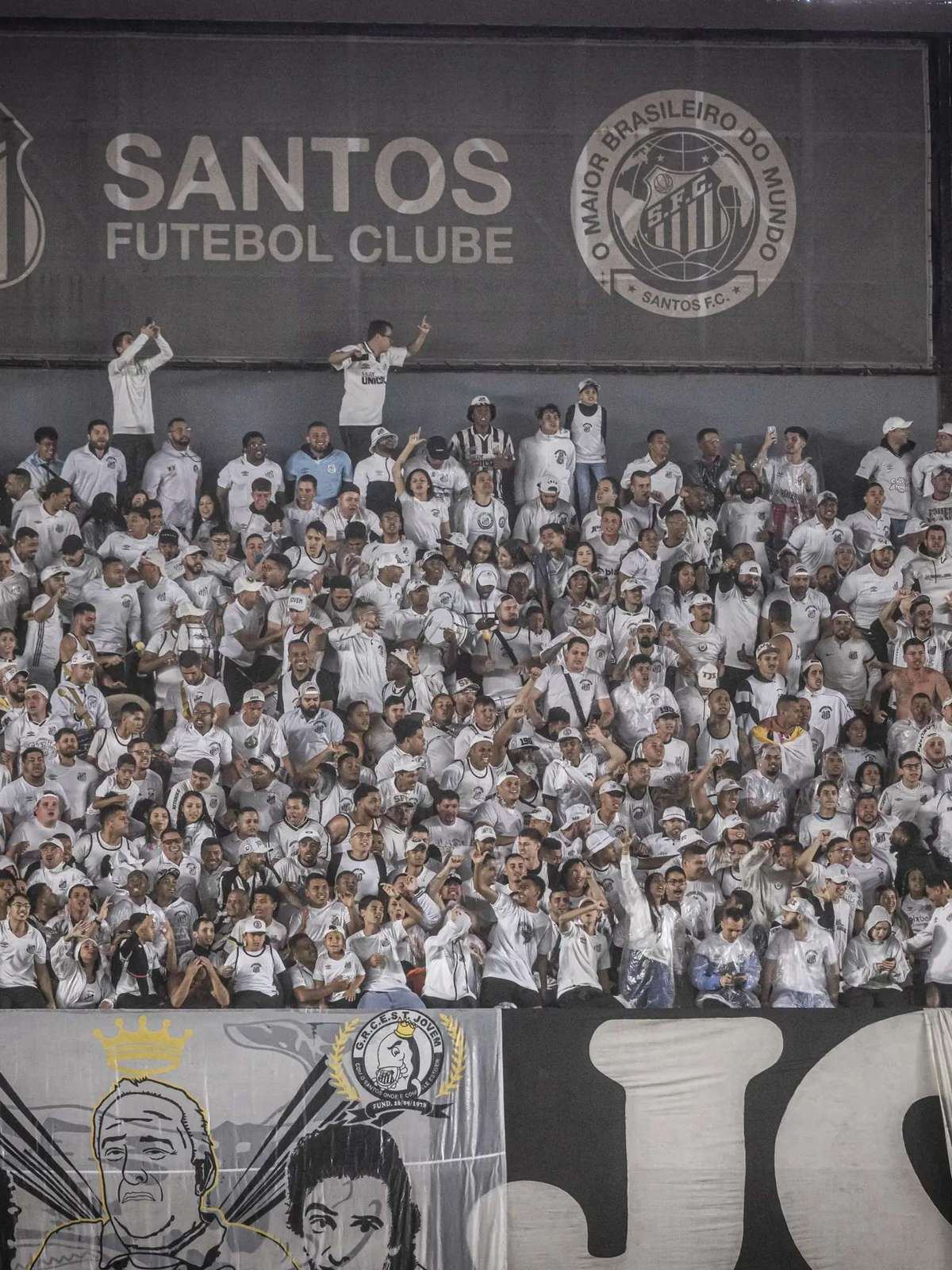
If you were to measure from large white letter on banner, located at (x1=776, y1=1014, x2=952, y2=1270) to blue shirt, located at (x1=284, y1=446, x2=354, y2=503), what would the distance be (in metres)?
8.20

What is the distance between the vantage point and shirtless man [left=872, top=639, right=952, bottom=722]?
680 inches

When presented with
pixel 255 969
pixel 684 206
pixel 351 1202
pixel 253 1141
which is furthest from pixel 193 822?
pixel 684 206

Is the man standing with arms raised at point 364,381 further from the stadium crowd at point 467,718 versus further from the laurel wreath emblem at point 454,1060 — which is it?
the laurel wreath emblem at point 454,1060

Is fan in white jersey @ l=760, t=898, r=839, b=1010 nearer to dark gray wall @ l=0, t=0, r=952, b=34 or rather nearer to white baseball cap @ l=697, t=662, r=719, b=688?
white baseball cap @ l=697, t=662, r=719, b=688

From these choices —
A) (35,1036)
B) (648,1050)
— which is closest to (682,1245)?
(648,1050)

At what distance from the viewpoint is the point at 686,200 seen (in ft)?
69.5

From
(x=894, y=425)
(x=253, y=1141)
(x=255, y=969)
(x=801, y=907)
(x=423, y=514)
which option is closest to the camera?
(x=253, y=1141)

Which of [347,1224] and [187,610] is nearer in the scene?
[347,1224]

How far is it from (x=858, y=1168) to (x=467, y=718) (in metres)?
5.26

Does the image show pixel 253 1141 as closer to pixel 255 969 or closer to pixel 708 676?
pixel 255 969

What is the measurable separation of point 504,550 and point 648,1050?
19.4ft

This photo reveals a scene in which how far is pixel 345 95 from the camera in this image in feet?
69.1

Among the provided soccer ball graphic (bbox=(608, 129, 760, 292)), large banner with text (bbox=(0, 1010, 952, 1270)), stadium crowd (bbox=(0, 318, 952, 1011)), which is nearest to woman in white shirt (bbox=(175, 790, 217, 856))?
stadium crowd (bbox=(0, 318, 952, 1011))

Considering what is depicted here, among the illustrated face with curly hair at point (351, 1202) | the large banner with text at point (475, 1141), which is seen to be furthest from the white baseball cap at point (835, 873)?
the illustrated face with curly hair at point (351, 1202)
